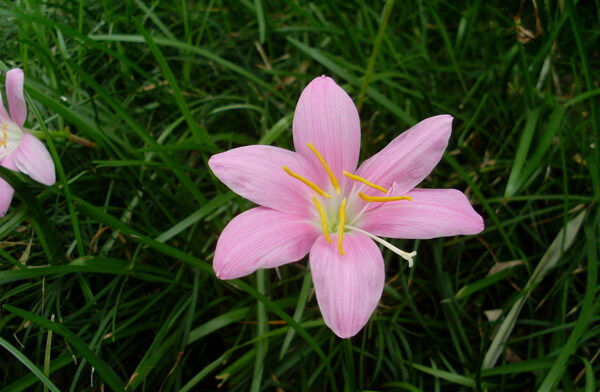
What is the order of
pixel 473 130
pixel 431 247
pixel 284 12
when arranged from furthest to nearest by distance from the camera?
pixel 284 12 < pixel 473 130 < pixel 431 247

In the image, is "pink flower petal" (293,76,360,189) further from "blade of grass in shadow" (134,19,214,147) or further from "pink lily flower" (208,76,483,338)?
"blade of grass in shadow" (134,19,214,147)

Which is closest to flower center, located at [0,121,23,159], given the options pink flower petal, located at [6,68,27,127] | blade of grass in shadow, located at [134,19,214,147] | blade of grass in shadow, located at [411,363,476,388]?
pink flower petal, located at [6,68,27,127]

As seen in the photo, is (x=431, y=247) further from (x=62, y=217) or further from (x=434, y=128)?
(x=62, y=217)

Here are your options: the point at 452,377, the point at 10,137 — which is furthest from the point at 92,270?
the point at 452,377

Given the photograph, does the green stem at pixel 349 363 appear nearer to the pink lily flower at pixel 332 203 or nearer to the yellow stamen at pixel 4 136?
the pink lily flower at pixel 332 203

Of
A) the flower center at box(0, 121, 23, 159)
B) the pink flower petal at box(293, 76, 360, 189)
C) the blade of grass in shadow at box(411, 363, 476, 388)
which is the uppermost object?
the pink flower petal at box(293, 76, 360, 189)

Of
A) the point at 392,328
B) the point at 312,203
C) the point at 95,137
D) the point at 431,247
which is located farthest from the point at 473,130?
the point at 95,137

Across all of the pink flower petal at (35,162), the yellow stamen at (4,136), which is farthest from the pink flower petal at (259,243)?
the yellow stamen at (4,136)
